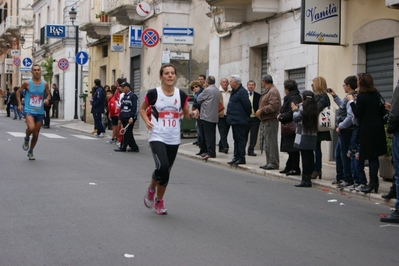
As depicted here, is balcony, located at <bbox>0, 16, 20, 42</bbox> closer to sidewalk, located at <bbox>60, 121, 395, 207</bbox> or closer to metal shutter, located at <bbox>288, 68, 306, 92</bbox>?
sidewalk, located at <bbox>60, 121, 395, 207</bbox>

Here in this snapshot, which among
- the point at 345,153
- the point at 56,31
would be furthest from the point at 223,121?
the point at 56,31

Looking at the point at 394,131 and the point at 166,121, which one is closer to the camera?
the point at 166,121

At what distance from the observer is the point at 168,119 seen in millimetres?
8859

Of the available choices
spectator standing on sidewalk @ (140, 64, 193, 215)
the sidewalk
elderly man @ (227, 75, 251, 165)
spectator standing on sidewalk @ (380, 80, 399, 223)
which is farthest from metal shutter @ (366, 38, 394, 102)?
spectator standing on sidewalk @ (140, 64, 193, 215)

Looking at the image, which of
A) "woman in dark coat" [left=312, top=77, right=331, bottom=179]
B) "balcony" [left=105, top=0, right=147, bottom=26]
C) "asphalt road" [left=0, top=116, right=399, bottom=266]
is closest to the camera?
"asphalt road" [left=0, top=116, right=399, bottom=266]

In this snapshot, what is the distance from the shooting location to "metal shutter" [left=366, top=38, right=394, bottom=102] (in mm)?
14164

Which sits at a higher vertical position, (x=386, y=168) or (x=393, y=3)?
(x=393, y=3)

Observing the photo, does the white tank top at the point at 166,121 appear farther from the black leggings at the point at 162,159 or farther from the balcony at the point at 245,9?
the balcony at the point at 245,9

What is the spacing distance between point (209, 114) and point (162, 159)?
26.2 feet

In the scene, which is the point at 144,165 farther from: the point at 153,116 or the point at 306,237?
the point at 306,237

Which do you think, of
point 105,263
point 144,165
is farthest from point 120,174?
point 105,263

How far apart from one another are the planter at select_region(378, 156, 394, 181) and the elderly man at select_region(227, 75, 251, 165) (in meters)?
3.62

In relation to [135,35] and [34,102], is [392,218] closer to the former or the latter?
[34,102]

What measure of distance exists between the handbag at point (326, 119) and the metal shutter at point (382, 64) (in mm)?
2124
